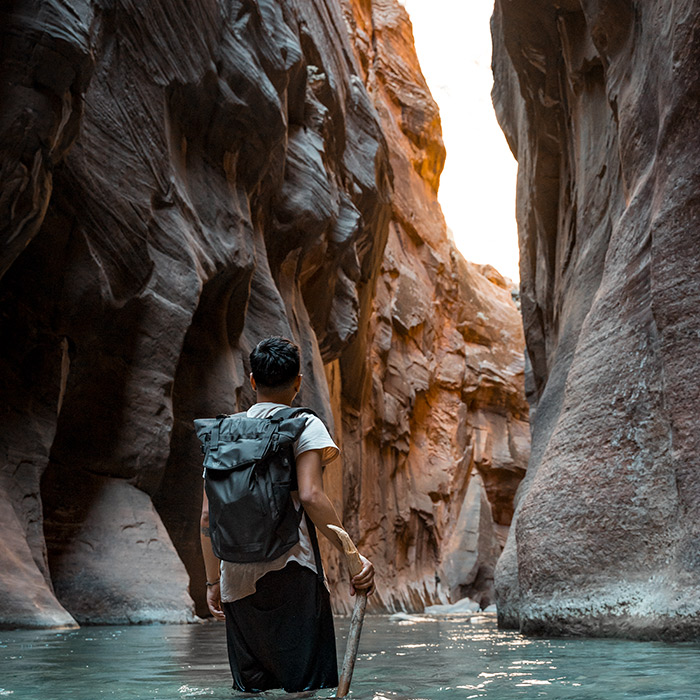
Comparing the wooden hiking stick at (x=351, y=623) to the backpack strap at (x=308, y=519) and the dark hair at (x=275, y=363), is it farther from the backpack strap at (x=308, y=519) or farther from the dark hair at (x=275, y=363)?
the dark hair at (x=275, y=363)

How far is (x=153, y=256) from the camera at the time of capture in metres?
11.2

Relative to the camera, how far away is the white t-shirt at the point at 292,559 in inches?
103

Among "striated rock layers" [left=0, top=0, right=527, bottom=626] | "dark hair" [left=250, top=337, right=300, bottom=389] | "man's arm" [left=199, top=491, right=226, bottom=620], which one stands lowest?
"man's arm" [left=199, top=491, right=226, bottom=620]

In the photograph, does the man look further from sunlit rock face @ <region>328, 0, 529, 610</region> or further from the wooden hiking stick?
sunlit rock face @ <region>328, 0, 529, 610</region>

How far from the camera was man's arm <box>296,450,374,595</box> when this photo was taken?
102 inches

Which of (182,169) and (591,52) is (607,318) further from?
(182,169)

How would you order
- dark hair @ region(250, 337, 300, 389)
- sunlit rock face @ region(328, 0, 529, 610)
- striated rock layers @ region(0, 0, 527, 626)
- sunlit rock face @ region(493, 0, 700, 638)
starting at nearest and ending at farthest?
dark hair @ region(250, 337, 300, 389) → sunlit rock face @ region(493, 0, 700, 638) → striated rock layers @ region(0, 0, 527, 626) → sunlit rock face @ region(328, 0, 529, 610)

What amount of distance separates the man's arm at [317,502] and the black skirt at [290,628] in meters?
0.17

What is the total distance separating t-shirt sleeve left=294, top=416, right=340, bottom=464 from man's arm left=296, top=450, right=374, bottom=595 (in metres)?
0.02

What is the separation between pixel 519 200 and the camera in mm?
15883

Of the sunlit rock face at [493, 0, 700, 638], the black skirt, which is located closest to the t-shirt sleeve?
the black skirt

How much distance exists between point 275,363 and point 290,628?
906 millimetres

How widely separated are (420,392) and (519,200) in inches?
645

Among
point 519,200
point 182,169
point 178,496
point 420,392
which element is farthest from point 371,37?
→ point 178,496
